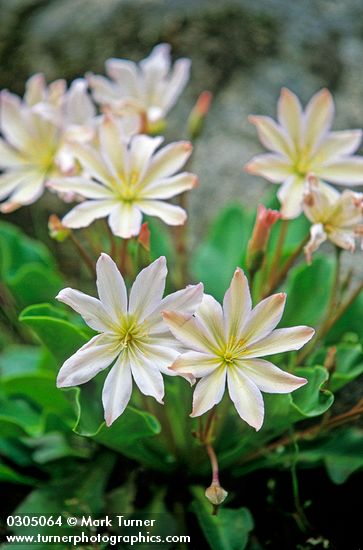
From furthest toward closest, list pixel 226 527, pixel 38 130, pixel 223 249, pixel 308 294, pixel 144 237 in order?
pixel 223 249 < pixel 308 294 < pixel 38 130 < pixel 226 527 < pixel 144 237

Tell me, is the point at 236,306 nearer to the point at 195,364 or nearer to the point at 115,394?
the point at 195,364

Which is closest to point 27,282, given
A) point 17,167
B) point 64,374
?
point 17,167

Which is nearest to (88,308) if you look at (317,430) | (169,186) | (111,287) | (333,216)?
(111,287)

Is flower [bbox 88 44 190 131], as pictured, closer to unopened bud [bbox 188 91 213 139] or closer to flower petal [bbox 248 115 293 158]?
unopened bud [bbox 188 91 213 139]

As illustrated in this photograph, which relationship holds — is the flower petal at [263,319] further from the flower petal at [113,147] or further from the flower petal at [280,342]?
the flower petal at [113,147]

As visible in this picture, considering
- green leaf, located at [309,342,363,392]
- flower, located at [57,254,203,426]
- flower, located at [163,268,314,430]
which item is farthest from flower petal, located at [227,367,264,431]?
green leaf, located at [309,342,363,392]

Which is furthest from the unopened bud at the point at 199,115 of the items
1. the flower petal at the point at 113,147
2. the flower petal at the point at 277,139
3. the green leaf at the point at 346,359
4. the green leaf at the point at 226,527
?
the green leaf at the point at 226,527
